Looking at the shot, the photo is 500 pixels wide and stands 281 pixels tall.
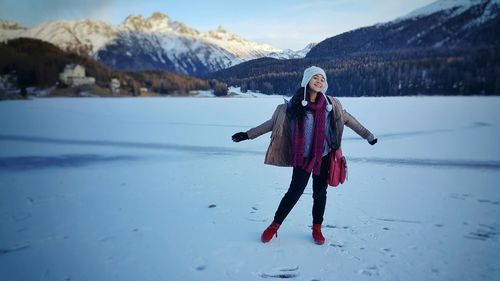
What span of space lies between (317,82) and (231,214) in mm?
1780

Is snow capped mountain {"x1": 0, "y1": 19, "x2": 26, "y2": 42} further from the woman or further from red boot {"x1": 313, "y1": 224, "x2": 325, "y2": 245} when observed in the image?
red boot {"x1": 313, "y1": 224, "x2": 325, "y2": 245}

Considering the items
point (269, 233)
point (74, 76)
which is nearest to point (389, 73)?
point (269, 233)

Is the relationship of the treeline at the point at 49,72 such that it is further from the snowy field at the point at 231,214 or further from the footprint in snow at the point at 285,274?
the footprint in snow at the point at 285,274

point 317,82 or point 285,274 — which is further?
point 317,82

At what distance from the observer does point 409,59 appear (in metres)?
11.3

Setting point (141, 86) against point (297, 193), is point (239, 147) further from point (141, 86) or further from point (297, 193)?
point (141, 86)

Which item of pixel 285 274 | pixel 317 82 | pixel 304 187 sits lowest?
pixel 285 274

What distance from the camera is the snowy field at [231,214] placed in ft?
8.07

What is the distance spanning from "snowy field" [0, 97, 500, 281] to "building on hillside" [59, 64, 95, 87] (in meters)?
7.80

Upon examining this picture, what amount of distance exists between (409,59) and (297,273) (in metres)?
11.0

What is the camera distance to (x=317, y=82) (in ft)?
8.64

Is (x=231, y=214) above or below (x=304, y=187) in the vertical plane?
below

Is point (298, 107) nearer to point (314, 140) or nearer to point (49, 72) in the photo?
point (314, 140)

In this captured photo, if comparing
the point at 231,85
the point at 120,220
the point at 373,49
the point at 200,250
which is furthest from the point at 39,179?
the point at 373,49
